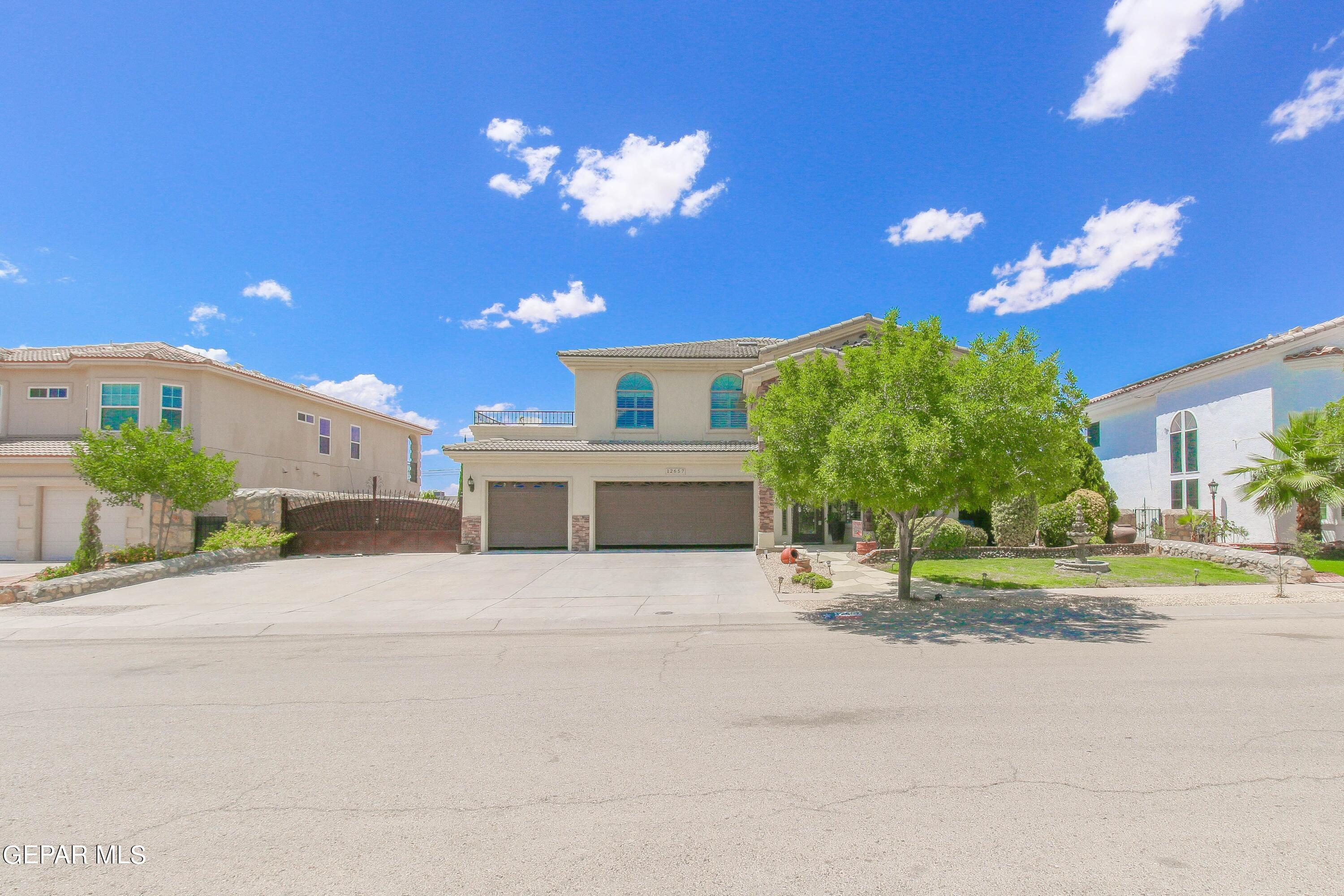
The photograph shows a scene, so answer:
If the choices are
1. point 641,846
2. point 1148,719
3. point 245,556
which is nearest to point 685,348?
point 245,556

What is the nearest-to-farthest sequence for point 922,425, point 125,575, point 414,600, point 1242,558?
1. point 922,425
2. point 414,600
3. point 125,575
4. point 1242,558

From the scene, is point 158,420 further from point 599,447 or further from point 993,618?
point 993,618

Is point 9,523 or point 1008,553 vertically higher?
point 9,523

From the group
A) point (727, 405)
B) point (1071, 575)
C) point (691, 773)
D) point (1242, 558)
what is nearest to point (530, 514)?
point (727, 405)

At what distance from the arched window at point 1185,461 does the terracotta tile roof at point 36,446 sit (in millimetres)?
35545

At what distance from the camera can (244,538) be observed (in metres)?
20.3

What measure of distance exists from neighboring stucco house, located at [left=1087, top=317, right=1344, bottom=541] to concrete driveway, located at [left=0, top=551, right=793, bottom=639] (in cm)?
1520

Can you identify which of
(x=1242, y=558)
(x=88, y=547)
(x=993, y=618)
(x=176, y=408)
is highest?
(x=176, y=408)

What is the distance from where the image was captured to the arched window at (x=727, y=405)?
24875mm

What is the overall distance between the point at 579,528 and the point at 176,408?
1472cm

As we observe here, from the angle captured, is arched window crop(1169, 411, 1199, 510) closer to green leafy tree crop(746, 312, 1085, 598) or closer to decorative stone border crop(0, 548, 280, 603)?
green leafy tree crop(746, 312, 1085, 598)

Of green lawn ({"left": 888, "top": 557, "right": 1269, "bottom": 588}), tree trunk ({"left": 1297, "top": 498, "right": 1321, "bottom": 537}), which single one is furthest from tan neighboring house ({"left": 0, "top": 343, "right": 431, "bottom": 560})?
tree trunk ({"left": 1297, "top": 498, "right": 1321, "bottom": 537})

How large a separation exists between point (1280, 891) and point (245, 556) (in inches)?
899

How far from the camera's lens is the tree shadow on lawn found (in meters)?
9.83
